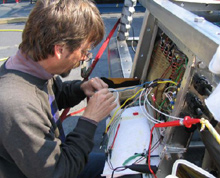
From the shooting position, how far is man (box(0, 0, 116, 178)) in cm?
73

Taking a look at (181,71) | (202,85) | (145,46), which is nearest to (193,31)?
(202,85)

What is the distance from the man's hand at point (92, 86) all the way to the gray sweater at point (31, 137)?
1.05 ft

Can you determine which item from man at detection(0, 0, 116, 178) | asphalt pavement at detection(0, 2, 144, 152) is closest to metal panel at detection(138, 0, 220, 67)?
man at detection(0, 0, 116, 178)

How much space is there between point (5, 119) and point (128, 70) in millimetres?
1381

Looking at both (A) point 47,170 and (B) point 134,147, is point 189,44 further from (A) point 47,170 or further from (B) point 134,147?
(A) point 47,170

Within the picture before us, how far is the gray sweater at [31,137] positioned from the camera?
2.35 ft

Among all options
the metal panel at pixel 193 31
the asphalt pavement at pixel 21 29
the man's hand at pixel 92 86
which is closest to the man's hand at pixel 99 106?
the man's hand at pixel 92 86

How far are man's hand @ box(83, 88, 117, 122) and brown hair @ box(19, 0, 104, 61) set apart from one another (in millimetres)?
281

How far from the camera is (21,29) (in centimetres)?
527

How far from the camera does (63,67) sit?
937 millimetres

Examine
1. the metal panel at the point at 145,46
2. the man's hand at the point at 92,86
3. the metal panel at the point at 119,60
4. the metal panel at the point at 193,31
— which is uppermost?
the metal panel at the point at 193,31

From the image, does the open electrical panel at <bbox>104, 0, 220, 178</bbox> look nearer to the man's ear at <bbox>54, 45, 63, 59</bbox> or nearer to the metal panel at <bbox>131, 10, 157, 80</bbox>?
the metal panel at <bbox>131, 10, 157, 80</bbox>

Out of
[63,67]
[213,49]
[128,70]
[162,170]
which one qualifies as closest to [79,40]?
[63,67]

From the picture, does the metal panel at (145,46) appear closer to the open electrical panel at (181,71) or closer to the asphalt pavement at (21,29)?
the open electrical panel at (181,71)
